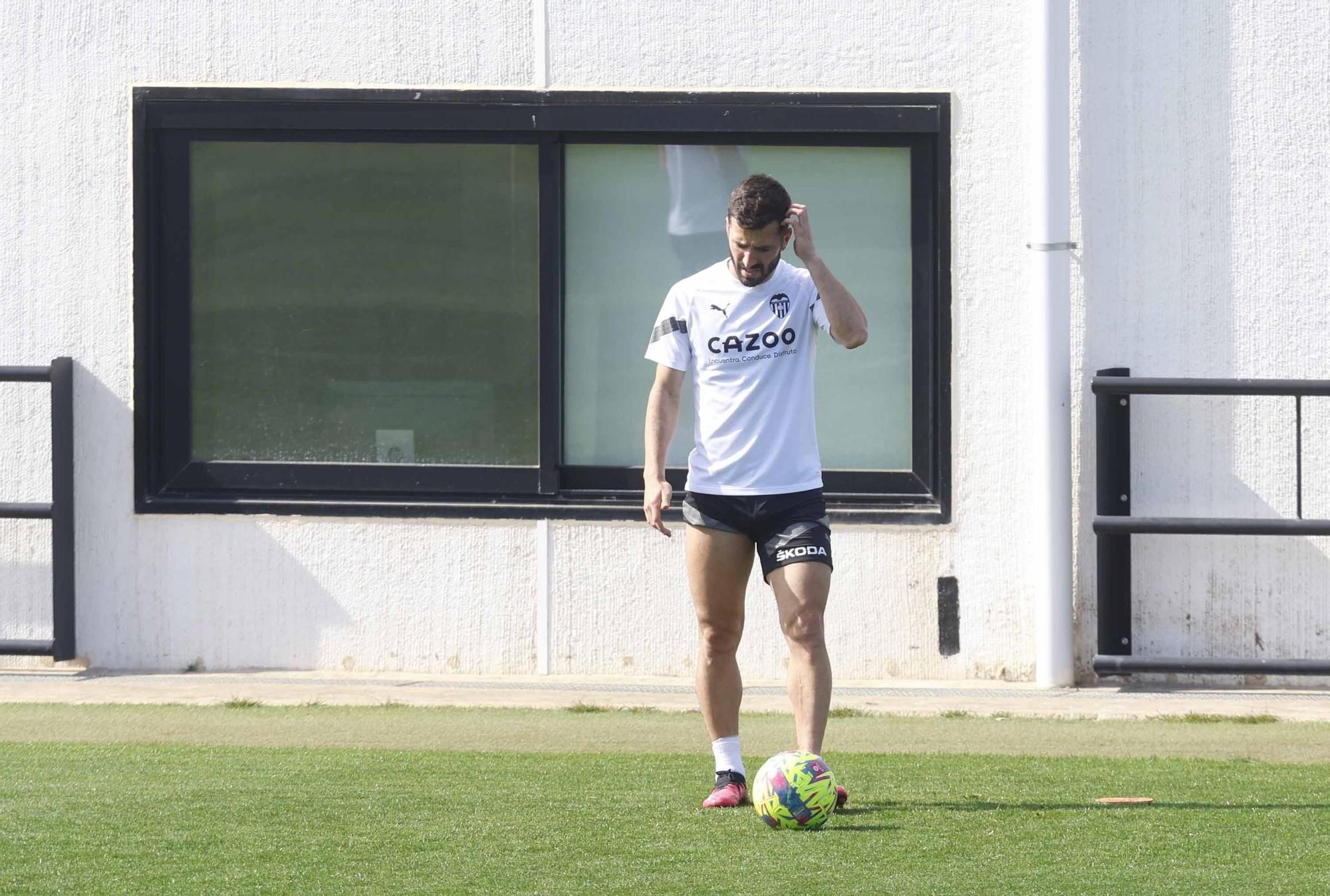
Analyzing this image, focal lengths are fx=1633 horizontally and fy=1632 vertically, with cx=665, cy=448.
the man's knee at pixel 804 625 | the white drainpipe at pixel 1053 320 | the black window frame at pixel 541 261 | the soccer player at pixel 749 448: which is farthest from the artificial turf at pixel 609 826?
the black window frame at pixel 541 261

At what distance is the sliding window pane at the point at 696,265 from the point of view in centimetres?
782

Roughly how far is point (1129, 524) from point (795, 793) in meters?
3.16

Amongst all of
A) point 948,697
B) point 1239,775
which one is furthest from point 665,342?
point 948,697

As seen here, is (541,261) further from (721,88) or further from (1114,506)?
(1114,506)

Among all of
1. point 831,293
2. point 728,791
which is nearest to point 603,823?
point 728,791

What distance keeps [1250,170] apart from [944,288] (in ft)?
4.81

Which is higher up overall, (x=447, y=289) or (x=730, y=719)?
Result: (x=447, y=289)

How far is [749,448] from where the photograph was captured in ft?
16.1

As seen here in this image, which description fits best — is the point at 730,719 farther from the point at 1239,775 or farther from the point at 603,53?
the point at 603,53

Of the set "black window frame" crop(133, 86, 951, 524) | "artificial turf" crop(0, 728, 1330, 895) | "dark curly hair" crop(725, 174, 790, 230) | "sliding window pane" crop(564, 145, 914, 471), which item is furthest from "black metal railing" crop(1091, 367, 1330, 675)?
"dark curly hair" crop(725, 174, 790, 230)

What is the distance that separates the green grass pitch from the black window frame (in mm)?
1650

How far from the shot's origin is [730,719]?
506 centimetres

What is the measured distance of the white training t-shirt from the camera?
4.92 metres

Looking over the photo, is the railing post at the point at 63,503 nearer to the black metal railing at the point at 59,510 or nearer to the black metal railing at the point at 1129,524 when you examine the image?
the black metal railing at the point at 59,510
